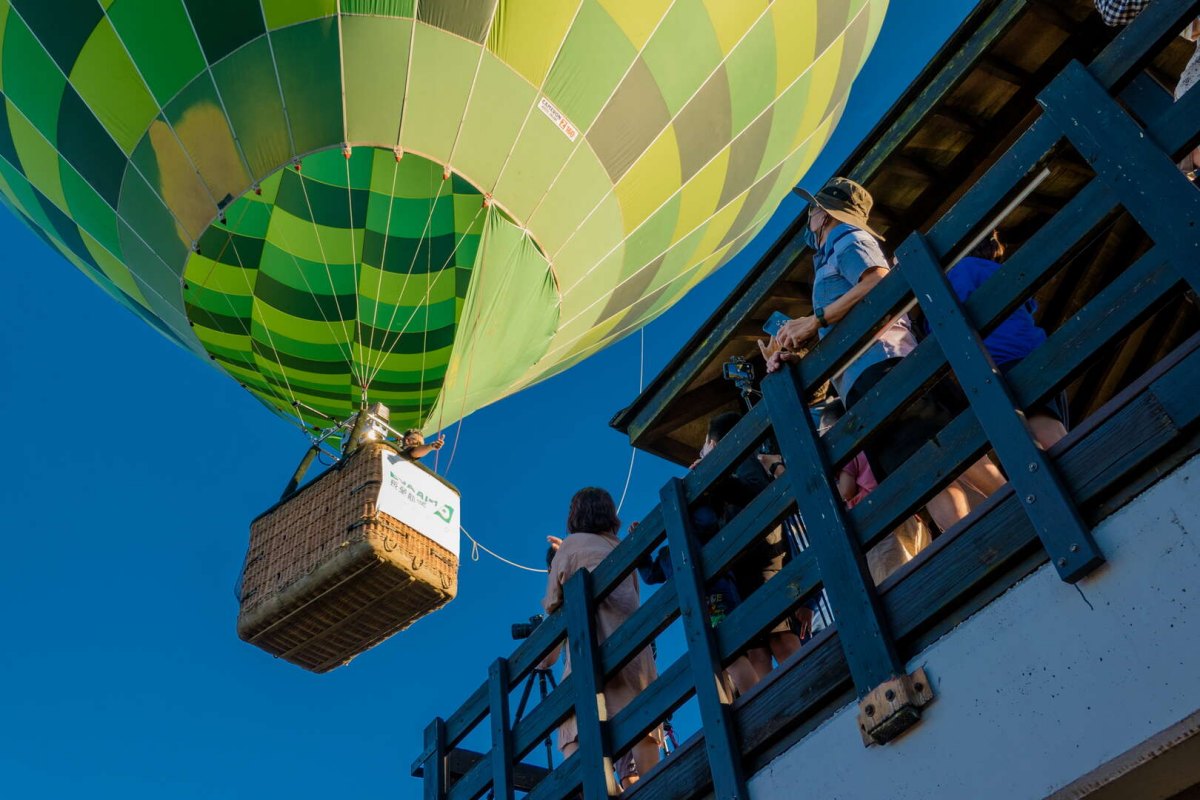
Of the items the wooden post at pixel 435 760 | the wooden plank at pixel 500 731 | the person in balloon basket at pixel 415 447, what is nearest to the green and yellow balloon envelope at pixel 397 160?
the person in balloon basket at pixel 415 447

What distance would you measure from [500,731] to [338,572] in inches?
98.1

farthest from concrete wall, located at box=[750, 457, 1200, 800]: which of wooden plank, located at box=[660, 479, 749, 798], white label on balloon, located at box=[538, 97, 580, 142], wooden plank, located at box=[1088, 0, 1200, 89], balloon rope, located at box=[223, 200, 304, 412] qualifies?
balloon rope, located at box=[223, 200, 304, 412]

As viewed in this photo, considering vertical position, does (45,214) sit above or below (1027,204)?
above

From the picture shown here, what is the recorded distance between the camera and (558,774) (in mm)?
3998

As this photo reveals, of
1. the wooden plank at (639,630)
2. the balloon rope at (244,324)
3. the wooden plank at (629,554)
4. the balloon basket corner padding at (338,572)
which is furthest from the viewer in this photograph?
the balloon rope at (244,324)

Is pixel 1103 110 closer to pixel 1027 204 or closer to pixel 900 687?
pixel 900 687

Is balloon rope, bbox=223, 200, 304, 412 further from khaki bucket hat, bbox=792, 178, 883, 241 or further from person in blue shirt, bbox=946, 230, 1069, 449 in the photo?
person in blue shirt, bbox=946, 230, 1069, 449

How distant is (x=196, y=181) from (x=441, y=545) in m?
3.34

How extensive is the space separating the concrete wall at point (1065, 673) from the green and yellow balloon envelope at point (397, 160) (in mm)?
6176

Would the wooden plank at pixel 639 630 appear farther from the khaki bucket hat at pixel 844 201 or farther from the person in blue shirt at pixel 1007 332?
the khaki bucket hat at pixel 844 201

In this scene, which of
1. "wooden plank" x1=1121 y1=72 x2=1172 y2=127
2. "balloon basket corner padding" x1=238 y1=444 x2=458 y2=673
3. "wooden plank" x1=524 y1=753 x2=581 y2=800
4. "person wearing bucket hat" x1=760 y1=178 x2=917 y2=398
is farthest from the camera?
"balloon basket corner padding" x1=238 y1=444 x2=458 y2=673

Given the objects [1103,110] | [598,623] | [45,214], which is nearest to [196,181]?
[45,214]

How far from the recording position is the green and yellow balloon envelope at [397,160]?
786 cm

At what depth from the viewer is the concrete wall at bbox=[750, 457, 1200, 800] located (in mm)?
2324
